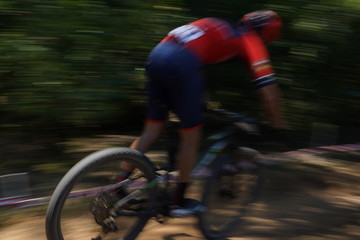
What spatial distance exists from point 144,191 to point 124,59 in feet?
5.65

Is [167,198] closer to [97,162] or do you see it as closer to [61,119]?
[97,162]

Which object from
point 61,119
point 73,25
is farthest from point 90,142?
point 73,25

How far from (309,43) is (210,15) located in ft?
3.88

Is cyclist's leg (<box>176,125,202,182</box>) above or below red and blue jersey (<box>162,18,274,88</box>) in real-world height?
below

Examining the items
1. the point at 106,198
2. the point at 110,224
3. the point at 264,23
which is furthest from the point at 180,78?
the point at 110,224

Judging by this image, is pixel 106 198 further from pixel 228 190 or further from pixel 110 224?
pixel 228 190

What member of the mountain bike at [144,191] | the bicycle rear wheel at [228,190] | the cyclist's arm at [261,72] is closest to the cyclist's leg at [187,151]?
the mountain bike at [144,191]

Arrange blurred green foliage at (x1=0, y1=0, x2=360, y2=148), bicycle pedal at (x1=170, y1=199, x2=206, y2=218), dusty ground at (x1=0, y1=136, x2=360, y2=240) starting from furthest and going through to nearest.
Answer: blurred green foliage at (x1=0, y1=0, x2=360, y2=148) < dusty ground at (x1=0, y1=136, x2=360, y2=240) < bicycle pedal at (x1=170, y1=199, x2=206, y2=218)

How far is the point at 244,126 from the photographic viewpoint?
10.9 feet

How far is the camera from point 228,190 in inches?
142

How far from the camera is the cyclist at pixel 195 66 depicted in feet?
9.78

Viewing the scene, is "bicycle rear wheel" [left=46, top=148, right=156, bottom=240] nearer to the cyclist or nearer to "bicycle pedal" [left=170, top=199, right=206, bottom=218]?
"bicycle pedal" [left=170, top=199, right=206, bottom=218]

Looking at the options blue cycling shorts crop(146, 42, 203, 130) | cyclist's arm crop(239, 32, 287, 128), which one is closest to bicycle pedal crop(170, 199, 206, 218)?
blue cycling shorts crop(146, 42, 203, 130)

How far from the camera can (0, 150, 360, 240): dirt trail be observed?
3.49m
